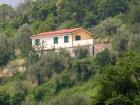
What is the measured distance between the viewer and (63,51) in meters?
62.9

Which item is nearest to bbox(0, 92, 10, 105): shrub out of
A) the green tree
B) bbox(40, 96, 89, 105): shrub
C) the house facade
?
the green tree

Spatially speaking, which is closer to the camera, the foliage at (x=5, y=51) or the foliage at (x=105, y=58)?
the foliage at (x=105, y=58)

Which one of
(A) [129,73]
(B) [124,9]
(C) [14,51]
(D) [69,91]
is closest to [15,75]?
(C) [14,51]

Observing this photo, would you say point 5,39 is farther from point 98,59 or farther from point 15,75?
point 98,59

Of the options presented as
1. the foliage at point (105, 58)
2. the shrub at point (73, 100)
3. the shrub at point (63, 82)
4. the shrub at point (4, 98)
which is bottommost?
the shrub at point (4, 98)

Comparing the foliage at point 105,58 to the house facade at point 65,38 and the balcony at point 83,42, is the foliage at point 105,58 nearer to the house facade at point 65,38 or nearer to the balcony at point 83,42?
the balcony at point 83,42

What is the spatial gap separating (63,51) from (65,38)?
156 inches

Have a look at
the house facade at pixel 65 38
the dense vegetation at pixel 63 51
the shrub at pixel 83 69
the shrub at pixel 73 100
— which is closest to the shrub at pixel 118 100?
the dense vegetation at pixel 63 51

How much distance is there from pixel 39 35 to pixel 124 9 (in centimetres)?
1007

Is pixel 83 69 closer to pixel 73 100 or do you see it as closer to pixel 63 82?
pixel 63 82

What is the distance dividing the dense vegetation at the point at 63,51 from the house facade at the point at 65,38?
1.24 metres

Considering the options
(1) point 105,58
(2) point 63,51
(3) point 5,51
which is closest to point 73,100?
(1) point 105,58

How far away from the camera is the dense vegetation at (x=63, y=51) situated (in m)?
57.5

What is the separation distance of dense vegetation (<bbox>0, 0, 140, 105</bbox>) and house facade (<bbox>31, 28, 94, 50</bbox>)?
1242 mm
